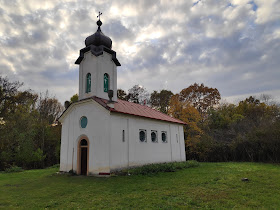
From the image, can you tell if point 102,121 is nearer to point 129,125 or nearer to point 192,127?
point 129,125

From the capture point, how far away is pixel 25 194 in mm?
8938

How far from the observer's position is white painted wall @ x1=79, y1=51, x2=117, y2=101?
619 inches

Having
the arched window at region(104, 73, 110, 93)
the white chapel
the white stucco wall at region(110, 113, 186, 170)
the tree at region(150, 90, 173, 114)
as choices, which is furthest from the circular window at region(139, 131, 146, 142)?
the tree at region(150, 90, 173, 114)

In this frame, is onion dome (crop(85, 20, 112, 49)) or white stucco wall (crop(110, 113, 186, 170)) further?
onion dome (crop(85, 20, 112, 49))

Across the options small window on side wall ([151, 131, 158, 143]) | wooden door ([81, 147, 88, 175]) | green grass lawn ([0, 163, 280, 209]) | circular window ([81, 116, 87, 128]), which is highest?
circular window ([81, 116, 87, 128])

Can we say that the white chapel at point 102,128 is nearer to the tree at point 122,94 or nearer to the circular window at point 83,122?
the circular window at point 83,122

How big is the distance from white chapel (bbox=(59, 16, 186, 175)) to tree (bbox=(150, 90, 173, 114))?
1745cm

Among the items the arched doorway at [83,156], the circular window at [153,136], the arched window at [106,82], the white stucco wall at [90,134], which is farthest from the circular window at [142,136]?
the arched window at [106,82]

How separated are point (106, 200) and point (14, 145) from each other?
20604 mm

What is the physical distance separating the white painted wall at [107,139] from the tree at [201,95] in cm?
1836

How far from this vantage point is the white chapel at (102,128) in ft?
44.5

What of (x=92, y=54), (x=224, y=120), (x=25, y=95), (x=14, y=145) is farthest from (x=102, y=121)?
(x=224, y=120)

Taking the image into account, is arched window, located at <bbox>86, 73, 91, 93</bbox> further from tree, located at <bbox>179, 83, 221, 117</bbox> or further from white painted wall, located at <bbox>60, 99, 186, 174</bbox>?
tree, located at <bbox>179, 83, 221, 117</bbox>

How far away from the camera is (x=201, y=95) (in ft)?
114
